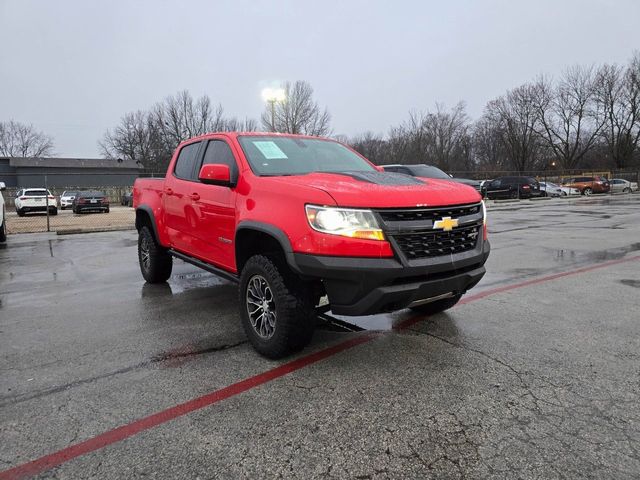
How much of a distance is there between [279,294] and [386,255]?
0.88 meters

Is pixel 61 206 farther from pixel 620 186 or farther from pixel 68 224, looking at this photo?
pixel 620 186

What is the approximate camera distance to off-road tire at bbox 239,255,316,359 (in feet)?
10.9

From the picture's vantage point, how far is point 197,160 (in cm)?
510

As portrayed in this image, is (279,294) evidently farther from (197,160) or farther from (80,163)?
(80,163)

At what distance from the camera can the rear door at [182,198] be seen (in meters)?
4.97

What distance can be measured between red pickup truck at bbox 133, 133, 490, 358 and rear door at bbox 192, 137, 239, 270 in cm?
1

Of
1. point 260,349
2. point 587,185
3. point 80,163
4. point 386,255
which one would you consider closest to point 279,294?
point 260,349

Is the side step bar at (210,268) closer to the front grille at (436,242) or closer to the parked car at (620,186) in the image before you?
the front grille at (436,242)

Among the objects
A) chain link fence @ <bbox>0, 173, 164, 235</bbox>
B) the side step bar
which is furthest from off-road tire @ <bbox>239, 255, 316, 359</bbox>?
chain link fence @ <bbox>0, 173, 164, 235</bbox>

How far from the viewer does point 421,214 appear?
3.23 metres

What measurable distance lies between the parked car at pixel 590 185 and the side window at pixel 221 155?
41.2 metres

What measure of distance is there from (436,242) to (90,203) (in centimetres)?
2829

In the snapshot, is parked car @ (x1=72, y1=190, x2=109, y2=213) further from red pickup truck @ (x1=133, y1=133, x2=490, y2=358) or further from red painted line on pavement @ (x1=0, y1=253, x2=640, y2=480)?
red painted line on pavement @ (x1=0, y1=253, x2=640, y2=480)

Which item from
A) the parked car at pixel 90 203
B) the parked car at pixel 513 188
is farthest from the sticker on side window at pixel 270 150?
the parked car at pixel 513 188
